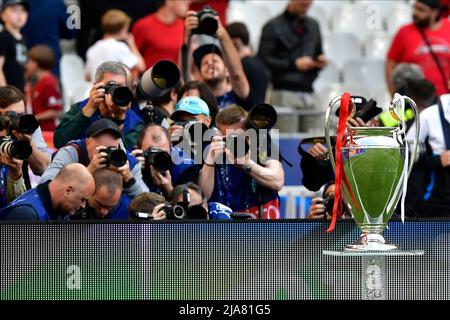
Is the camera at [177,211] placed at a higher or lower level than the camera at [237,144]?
lower

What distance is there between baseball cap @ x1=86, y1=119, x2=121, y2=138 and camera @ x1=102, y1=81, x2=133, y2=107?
0.17 meters

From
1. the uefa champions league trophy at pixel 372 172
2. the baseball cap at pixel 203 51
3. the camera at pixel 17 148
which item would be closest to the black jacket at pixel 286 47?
the baseball cap at pixel 203 51

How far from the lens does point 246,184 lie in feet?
22.2

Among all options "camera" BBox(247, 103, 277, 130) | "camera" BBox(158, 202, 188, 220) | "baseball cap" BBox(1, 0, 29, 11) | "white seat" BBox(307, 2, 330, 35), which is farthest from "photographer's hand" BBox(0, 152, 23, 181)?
"white seat" BBox(307, 2, 330, 35)

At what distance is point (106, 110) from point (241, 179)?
779mm

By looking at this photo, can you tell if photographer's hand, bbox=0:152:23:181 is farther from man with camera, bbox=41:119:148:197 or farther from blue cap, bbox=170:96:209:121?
blue cap, bbox=170:96:209:121

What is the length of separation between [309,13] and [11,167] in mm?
7135

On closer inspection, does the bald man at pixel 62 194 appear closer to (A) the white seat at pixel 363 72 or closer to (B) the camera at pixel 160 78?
(B) the camera at pixel 160 78

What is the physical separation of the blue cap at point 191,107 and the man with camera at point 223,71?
1081 mm

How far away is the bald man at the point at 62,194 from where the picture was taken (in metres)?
5.34

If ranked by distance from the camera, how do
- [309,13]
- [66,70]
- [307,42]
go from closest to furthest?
1. [307,42]
2. [66,70]
3. [309,13]

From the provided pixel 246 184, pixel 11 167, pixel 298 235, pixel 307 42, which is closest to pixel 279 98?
pixel 307 42

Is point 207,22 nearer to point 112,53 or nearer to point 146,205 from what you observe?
point 112,53
